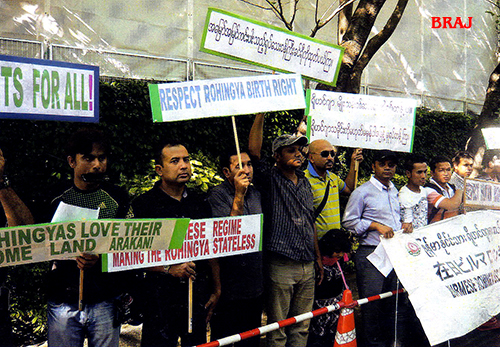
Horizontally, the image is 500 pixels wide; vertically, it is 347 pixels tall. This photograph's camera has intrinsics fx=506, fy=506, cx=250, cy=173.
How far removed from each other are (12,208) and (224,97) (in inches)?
68.2

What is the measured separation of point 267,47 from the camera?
4.57 metres

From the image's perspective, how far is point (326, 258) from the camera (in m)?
4.58

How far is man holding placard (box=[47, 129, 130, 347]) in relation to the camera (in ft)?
10.1

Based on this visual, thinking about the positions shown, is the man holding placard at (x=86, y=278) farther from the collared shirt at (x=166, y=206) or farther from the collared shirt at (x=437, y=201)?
the collared shirt at (x=437, y=201)

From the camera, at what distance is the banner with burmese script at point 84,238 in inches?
108

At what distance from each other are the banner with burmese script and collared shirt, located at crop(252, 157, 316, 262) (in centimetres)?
108

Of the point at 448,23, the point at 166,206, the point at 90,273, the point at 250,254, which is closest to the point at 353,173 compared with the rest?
the point at 250,254

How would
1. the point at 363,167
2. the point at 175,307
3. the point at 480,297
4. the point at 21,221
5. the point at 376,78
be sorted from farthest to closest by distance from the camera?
the point at 376,78 < the point at 363,167 < the point at 480,297 < the point at 175,307 < the point at 21,221

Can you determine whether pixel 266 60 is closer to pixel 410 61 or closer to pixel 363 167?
pixel 363 167

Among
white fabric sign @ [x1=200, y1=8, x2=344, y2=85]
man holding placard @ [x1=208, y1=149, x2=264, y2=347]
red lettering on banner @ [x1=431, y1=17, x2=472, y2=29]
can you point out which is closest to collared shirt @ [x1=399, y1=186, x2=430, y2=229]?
white fabric sign @ [x1=200, y1=8, x2=344, y2=85]

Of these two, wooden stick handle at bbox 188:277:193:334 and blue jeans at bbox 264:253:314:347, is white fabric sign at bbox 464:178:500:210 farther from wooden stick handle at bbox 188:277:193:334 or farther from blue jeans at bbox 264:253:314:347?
wooden stick handle at bbox 188:277:193:334

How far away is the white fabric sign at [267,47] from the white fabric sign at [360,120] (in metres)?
0.25

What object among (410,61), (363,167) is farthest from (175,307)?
(410,61)

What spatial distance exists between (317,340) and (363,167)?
17.0ft
